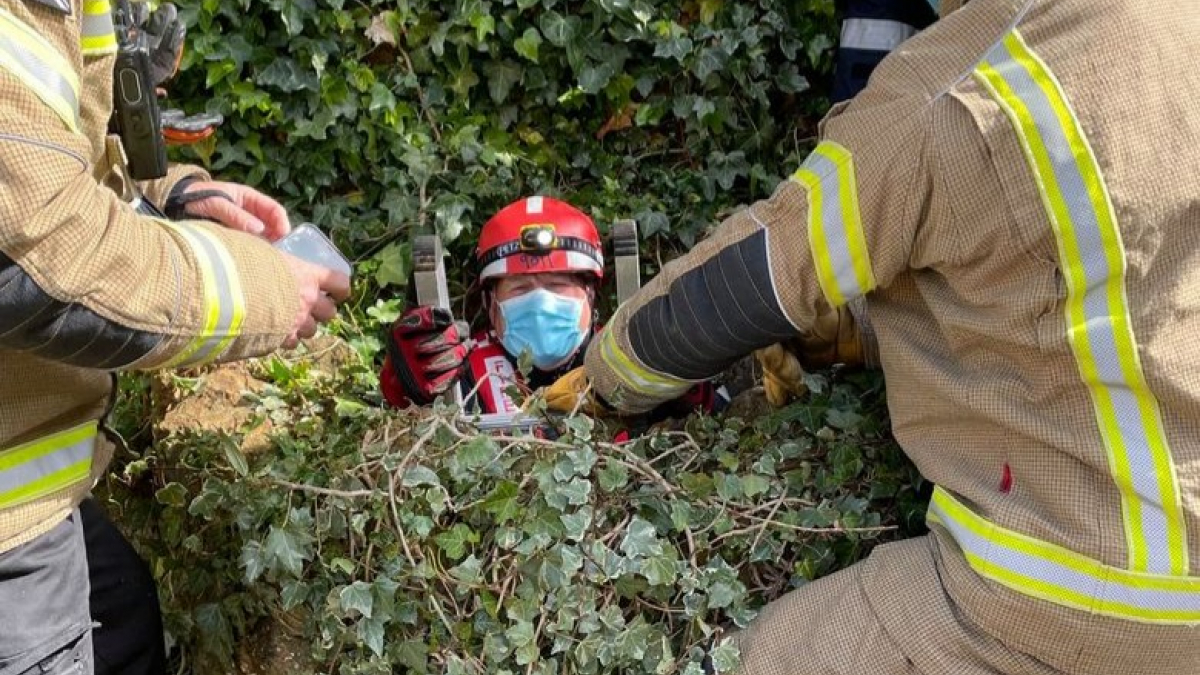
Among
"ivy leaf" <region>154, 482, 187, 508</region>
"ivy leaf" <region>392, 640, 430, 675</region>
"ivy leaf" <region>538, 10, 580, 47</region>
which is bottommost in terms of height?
"ivy leaf" <region>392, 640, 430, 675</region>

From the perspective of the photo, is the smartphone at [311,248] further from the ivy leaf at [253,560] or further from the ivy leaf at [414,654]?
the ivy leaf at [414,654]

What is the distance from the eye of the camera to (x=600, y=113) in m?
4.58

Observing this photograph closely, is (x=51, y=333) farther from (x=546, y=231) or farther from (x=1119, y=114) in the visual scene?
(x=546, y=231)

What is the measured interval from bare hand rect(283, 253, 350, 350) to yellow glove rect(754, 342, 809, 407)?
45.1 inches

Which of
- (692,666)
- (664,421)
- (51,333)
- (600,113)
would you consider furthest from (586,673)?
(600,113)

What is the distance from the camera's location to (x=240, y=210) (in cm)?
293

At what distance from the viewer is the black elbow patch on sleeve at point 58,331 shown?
1739 millimetres

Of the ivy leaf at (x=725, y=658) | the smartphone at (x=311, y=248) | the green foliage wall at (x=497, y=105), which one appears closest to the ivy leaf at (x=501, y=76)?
the green foliage wall at (x=497, y=105)

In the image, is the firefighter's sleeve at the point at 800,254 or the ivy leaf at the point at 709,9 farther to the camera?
the ivy leaf at the point at 709,9

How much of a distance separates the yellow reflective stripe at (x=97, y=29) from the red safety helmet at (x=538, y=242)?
1959mm

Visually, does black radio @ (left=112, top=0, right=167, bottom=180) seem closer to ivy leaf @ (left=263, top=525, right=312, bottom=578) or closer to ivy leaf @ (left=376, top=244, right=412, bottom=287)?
ivy leaf @ (left=263, top=525, right=312, bottom=578)

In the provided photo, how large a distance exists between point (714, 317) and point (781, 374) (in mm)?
631

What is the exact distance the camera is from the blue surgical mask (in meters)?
3.79

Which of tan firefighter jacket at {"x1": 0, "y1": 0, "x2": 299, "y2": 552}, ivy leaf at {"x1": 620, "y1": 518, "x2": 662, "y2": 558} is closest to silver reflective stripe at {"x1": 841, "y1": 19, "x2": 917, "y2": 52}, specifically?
ivy leaf at {"x1": 620, "y1": 518, "x2": 662, "y2": 558}
